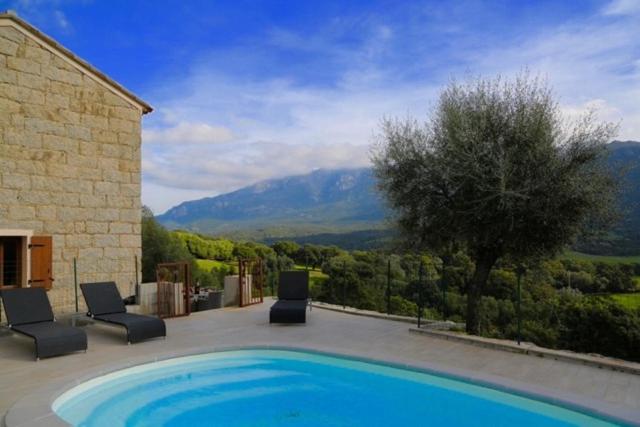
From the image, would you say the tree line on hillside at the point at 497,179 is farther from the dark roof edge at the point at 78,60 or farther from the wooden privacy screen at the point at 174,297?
the dark roof edge at the point at 78,60

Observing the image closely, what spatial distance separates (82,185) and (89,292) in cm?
316

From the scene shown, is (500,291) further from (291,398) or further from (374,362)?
(291,398)

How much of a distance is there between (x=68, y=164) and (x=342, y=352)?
7826 mm

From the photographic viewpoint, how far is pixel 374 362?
7.17 metres

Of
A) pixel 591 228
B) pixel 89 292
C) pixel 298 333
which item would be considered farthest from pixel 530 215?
pixel 89 292

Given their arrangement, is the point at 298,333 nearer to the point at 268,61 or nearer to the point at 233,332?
the point at 233,332

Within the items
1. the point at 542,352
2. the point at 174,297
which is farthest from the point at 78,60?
the point at 542,352

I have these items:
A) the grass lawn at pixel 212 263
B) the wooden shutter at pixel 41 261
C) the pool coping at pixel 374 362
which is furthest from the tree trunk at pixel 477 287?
the grass lawn at pixel 212 263

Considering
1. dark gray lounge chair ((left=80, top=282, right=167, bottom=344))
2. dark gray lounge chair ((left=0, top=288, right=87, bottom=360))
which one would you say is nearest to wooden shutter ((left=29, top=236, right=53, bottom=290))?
dark gray lounge chair ((left=80, top=282, right=167, bottom=344))

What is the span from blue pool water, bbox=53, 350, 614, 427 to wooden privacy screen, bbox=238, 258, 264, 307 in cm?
473

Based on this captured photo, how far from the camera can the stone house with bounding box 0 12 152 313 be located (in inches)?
379

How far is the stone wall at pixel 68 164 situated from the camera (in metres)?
9.66

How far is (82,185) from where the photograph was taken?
1075cm

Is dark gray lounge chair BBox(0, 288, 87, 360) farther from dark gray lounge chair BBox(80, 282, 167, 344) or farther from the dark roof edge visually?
the dark roof edge
